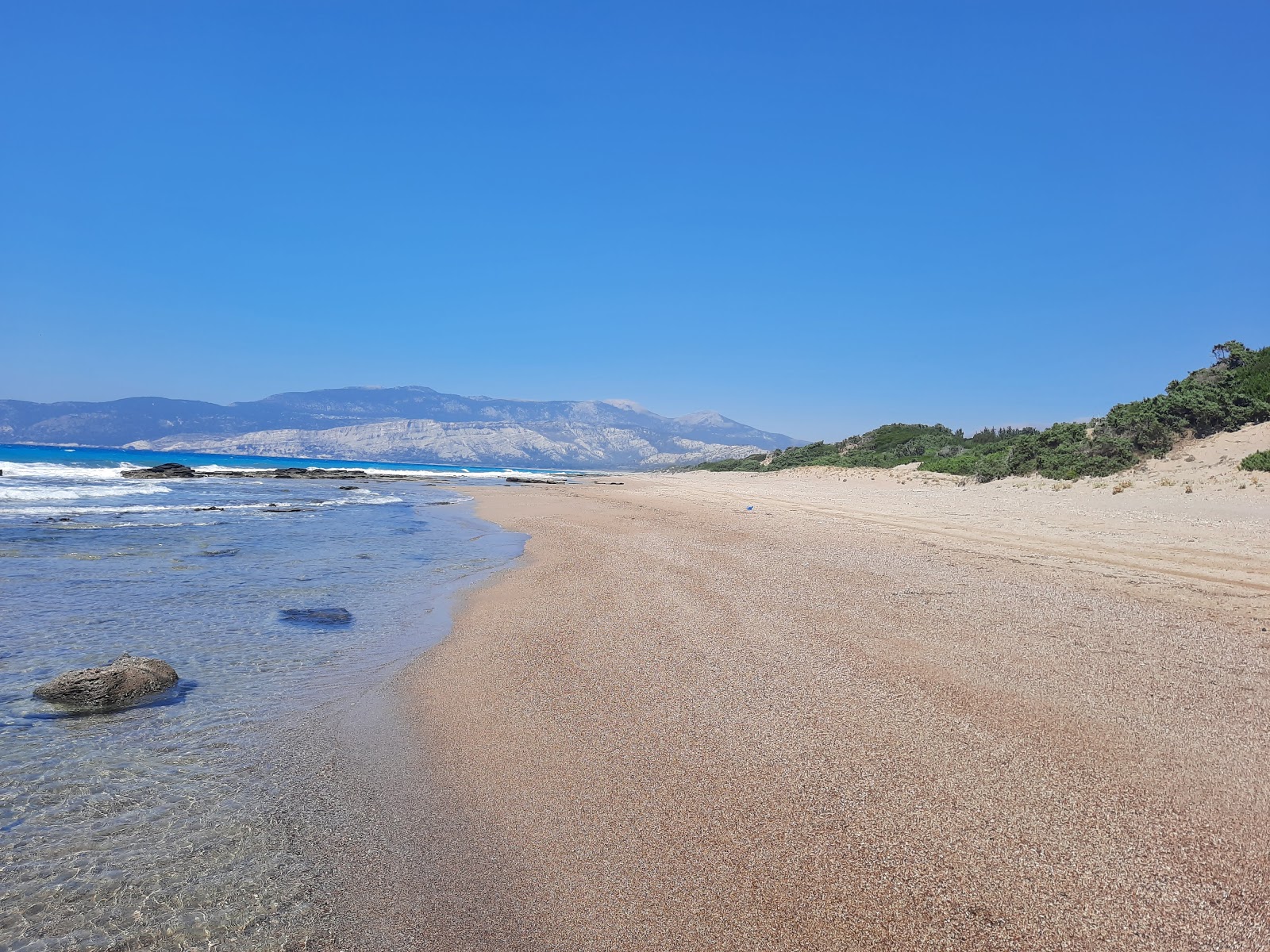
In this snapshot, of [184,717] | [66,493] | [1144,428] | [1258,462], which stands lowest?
[184,717]

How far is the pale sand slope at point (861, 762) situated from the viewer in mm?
2502

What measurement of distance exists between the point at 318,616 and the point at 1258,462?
20972 mm

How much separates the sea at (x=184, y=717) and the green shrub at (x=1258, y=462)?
17996 mm

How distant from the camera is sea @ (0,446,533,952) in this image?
259 cm

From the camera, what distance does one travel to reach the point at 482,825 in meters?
3.19

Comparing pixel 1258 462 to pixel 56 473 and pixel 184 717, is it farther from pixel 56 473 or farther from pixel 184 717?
pixel 56 473

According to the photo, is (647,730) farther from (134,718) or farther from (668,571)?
(668,571)

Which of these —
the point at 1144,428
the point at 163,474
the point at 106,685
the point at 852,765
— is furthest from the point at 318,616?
the point at 163,474

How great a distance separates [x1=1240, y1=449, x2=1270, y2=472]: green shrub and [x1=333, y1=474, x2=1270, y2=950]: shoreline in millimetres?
10546

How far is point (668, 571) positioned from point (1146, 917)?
7.42 m

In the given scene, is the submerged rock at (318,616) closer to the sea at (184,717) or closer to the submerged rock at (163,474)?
the sea at (184,717)

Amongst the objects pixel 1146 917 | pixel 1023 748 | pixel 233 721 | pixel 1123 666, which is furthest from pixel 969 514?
pixel 233 721

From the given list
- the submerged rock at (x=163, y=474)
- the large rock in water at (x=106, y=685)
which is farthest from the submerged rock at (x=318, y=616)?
the submerged rock at (x=163, y=474)

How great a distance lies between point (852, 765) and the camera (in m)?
3.65
